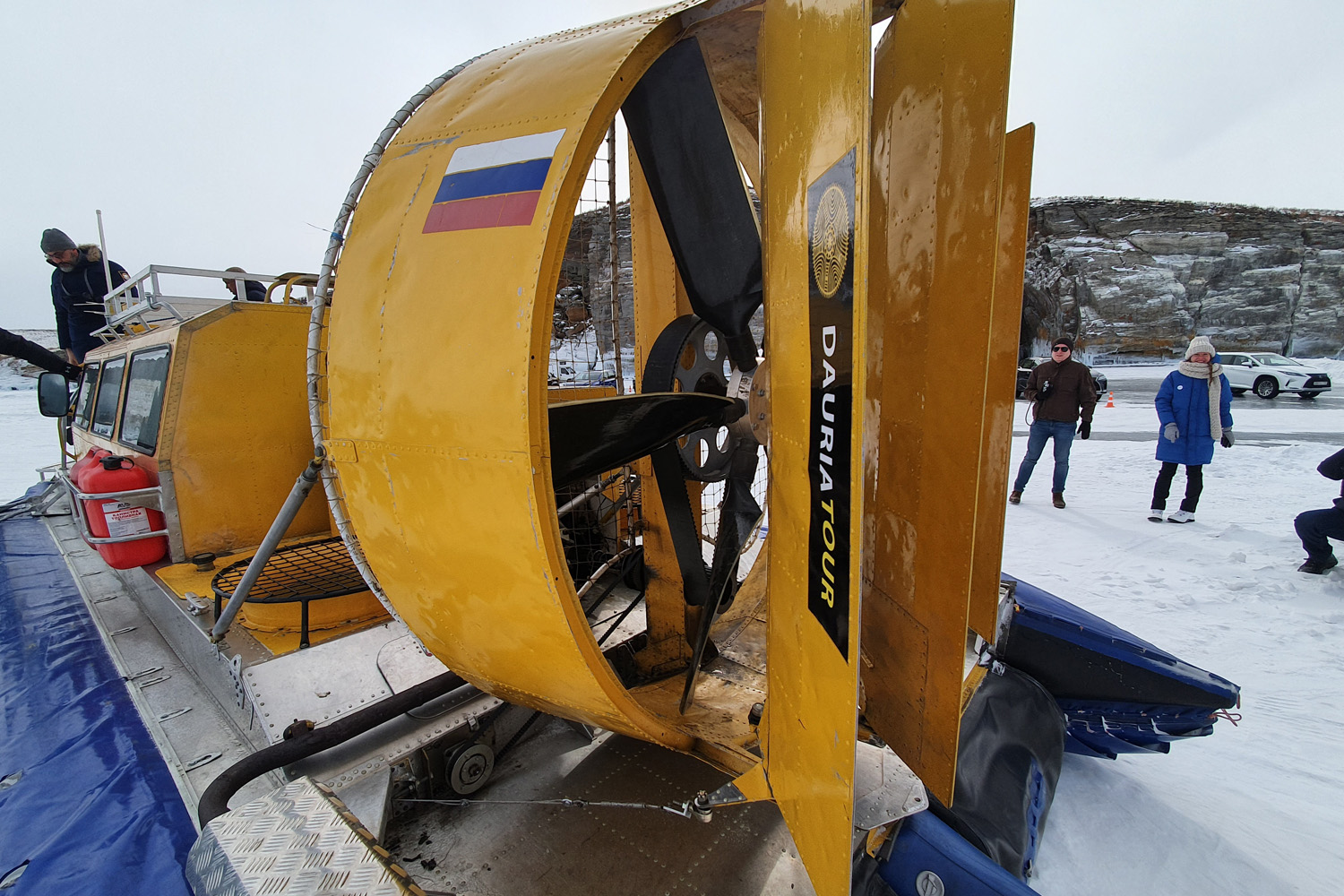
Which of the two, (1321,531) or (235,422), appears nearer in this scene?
(235,422)

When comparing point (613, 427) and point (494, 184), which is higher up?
point (494, 184)

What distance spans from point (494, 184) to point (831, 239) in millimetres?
883

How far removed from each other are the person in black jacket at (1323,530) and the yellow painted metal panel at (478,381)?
597 centimetres

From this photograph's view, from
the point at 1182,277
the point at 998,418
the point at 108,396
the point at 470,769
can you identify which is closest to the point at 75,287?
the point at 108,396

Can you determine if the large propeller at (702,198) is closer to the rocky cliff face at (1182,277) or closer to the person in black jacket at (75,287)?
the person in black jacket at (75,287)

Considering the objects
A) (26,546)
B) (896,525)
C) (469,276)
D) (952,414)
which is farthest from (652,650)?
(26,546)

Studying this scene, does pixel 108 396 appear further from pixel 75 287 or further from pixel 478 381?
pixel 478 381

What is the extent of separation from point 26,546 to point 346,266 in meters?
6.90

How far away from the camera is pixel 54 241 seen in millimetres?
5695

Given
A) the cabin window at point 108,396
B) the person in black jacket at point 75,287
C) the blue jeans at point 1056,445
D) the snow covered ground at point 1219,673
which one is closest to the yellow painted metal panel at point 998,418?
the snow covered ground at point 1219,673

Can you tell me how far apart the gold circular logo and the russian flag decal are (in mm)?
681

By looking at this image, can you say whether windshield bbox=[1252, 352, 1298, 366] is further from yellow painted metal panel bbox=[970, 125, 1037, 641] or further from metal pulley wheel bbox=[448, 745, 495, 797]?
metal pulley wheel bbox=[448, 745, 495, 797]

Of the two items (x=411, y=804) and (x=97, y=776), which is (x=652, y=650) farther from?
(x=97, y=776)

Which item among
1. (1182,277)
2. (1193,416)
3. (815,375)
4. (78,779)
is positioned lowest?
(78,779)
